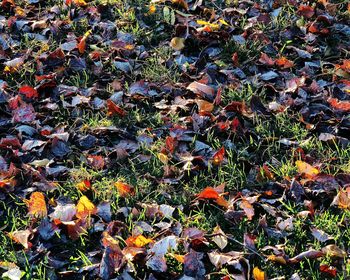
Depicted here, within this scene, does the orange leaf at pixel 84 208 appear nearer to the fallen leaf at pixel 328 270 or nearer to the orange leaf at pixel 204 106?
the orange leaf at pixel 204 106

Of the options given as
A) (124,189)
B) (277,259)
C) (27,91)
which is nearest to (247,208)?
(277,259)

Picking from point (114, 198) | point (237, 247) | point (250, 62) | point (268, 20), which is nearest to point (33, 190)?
point (114, 198)

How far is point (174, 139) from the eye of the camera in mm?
3172

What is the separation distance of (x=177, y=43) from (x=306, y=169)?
4.72ft

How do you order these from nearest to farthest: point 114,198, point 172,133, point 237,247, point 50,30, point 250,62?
point 237,247 → point 114,198 → point 172,133 → point 250,62 → point 50,30

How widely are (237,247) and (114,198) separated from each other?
662 mm

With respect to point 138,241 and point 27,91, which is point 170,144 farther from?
point 27,91

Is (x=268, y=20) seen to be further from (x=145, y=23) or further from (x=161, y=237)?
(x=161, y=237)

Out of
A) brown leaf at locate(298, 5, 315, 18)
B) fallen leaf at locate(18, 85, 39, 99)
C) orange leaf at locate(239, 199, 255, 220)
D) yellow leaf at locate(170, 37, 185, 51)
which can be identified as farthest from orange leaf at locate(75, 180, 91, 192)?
brown leaf at locate(298, 5, 315, 18)

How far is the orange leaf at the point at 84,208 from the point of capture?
273 cm

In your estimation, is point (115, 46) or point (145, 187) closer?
point (145, 187)

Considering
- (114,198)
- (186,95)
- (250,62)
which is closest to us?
(114,198)

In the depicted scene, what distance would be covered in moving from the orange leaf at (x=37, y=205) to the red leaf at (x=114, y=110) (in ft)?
2.56

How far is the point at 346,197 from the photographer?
2768 millimetres
